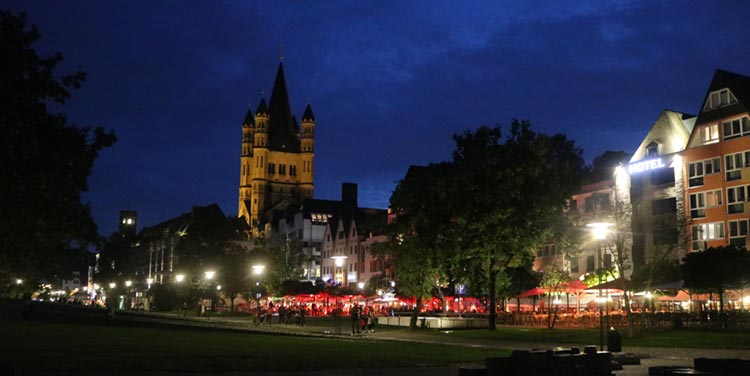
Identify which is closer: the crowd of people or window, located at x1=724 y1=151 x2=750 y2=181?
the crowd of people

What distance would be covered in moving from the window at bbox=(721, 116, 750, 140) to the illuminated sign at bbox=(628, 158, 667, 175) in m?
6.80

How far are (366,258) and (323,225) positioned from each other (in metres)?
35.2

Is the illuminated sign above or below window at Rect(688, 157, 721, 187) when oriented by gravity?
above

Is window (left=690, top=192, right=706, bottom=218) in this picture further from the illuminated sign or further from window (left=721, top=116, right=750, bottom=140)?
window (left=721, top=116, right=750, bottom=140)

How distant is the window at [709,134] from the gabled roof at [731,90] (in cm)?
61

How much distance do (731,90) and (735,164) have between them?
6.01 meters

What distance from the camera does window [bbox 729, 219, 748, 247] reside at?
207ft

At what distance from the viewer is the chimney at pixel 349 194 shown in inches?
6978

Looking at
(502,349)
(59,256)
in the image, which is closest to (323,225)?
(59,256)

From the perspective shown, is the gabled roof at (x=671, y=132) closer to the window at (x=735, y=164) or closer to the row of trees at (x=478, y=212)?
the window at (x=735, y=164)

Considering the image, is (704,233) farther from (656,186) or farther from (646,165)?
(646,165)

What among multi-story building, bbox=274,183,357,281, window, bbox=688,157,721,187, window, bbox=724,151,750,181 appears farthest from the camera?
multi-story building, bbox=274,183,357,281

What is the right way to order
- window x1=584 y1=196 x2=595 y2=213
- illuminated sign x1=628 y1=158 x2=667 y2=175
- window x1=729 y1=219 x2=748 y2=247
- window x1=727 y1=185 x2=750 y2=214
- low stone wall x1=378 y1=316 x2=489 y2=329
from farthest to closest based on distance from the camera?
1. window x1=584 y1=196 x2=595 y2=213
2. illuminated sign x1=628 y1=158 x2=667 y2=175
3. window x1=727 y1=185 x2=750 y2=214
4. window x1=729 y1=219 x2=748 y2=247
5. low stone wall x1=378 y1=316 x2=489 y2=329

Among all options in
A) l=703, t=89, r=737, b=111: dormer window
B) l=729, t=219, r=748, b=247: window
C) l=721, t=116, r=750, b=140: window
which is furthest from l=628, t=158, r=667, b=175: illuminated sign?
l=729, t=219, r=748, b=247: window
